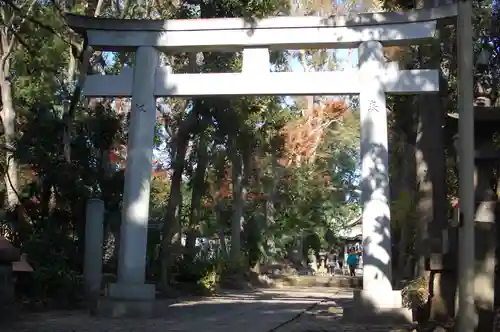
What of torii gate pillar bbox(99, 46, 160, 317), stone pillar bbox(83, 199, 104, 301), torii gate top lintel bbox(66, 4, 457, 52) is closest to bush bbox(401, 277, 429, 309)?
torii gate top lintel bbox(66, 4, 457, 52)

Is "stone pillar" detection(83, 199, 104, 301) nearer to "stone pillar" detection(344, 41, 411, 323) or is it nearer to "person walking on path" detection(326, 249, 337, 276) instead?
"stone pillar" detection(344, 41, 411, 323)

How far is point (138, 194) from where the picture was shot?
1094 centimetres

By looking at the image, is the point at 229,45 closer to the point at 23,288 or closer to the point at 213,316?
the point at 213,316

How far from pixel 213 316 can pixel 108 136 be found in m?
5.29

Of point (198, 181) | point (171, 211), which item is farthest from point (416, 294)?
point (198, 181)

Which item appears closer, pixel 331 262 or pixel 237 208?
pixel 237 208

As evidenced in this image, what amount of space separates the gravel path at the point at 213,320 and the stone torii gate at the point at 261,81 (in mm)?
666

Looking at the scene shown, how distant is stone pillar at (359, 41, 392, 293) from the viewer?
10055mm

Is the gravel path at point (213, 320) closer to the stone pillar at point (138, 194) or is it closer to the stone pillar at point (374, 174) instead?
the stone pillar at point (138, 194)

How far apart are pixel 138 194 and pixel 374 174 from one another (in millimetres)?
4073

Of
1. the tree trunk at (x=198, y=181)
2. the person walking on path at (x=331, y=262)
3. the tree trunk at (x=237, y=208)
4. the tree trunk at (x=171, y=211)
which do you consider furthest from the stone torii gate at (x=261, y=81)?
the person walking on path at (x=331, y=262)

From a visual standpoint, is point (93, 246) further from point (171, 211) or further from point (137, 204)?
point (137, 204)

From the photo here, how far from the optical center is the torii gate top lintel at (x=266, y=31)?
10523 mm

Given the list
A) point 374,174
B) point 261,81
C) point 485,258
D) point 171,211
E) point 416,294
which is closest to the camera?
point 485,258
